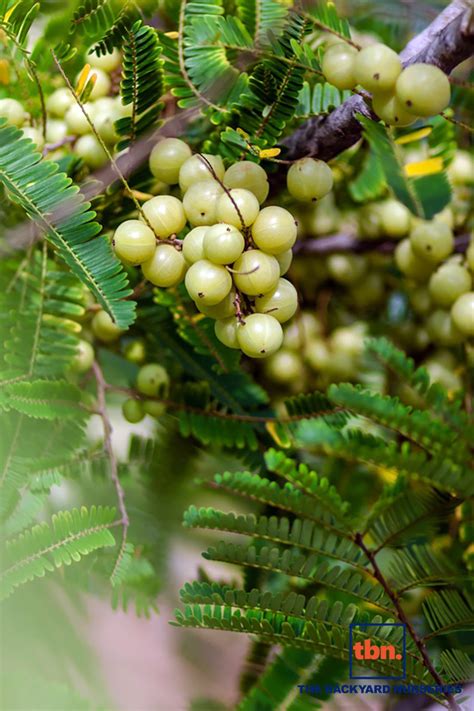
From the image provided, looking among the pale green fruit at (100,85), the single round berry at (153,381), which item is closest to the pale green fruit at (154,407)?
the single round berry at (153,381)

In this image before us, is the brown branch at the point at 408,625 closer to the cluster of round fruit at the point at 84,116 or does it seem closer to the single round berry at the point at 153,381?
the single round berry at the point at 153,381

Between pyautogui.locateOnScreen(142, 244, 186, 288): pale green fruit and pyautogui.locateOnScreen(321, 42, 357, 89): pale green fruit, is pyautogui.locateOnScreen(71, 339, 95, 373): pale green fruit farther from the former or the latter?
pyautogui.locateOnScreen(321, 42, 357, 89): pale green fruit

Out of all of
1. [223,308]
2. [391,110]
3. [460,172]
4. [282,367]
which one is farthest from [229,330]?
[460,172]

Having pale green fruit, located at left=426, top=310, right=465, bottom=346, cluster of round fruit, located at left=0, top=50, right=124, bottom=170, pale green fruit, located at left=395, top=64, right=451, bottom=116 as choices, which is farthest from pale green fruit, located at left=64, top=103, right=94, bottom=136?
pale green fruit, located at left=426, top=310, right=465, bottom=346

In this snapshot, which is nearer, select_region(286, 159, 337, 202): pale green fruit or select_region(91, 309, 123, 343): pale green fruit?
select_region(286, 159, 337, 202): pale green fruit

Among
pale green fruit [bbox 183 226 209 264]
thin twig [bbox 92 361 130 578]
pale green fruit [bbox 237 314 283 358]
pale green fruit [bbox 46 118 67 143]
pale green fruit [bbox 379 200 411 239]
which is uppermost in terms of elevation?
pale green fruit [bbox 46 118 67 143]

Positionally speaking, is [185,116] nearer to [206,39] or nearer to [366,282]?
[206,39]

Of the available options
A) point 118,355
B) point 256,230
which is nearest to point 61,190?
point 256,230

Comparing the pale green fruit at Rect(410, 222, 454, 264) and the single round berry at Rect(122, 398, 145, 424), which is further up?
the pale green fruit at Rect(410, 222, 454, 264)
